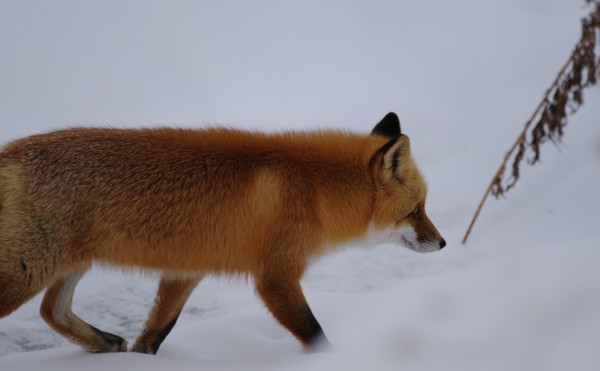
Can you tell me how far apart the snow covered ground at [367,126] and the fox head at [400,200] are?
0.97ft

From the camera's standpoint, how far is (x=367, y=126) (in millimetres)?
5430

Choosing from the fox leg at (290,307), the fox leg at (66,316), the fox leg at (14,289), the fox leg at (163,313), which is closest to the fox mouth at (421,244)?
the fox leg at (290,307)

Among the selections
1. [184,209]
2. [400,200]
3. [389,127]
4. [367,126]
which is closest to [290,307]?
[184,209]

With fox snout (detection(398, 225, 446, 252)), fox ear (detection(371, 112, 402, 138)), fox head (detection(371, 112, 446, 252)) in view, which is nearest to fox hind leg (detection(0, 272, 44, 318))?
fox head (detection(371, 112, 446, 252))

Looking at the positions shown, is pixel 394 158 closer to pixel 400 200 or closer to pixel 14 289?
pixel 400 200

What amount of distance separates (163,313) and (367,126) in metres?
3.27

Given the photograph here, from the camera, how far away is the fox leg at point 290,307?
232cm

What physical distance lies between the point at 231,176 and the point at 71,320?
3.18 ft

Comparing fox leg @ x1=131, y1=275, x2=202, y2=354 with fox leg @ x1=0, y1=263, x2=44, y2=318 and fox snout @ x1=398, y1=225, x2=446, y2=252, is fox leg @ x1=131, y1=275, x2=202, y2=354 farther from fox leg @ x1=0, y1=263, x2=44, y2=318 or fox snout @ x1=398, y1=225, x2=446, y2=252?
fox snout @ x1=398, y1=225, x2=446, y2=252

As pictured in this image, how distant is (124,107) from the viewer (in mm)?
5301

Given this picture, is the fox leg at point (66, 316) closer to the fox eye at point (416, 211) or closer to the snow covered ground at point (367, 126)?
the snow covered ground at point (367, 126)

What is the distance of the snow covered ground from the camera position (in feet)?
5.67

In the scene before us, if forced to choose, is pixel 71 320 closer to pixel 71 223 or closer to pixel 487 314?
pixel 71 223

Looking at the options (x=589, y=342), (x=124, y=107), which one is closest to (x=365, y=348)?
(x=589, y=342)
